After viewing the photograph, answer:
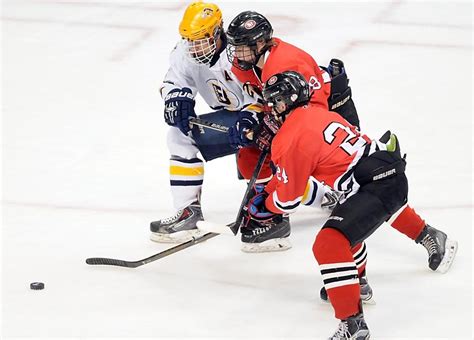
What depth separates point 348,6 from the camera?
7.25 meters

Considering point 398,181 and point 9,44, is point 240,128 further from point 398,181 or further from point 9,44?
point 9,44

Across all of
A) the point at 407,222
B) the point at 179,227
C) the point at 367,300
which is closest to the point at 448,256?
the point at 407,222

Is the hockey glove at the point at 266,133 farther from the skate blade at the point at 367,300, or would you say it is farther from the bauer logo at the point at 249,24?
the skate blade at the point at 367,300

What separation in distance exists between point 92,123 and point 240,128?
167 centimetres

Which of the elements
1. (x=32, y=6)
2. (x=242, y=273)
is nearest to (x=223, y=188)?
(x=242, y=273)

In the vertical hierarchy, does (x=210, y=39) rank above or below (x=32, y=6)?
above

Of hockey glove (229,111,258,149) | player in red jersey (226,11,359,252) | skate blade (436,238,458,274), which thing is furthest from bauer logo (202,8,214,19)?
skate blade (436,238,458,274)

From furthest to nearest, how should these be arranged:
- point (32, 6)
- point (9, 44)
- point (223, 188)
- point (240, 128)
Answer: point (32, 6) → point (9, 44) → point (223, 188) → point (240, 128)

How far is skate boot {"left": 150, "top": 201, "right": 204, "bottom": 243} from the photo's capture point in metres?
4.70

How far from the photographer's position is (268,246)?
4.58m

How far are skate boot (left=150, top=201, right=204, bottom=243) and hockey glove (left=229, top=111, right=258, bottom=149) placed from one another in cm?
46

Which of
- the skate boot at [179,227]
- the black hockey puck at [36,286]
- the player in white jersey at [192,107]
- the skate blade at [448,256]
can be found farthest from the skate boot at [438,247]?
the black hockey puck at [36,286]

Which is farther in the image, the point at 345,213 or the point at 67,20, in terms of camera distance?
the point at 67,20

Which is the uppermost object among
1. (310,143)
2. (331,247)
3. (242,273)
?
(310,143)
